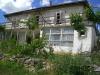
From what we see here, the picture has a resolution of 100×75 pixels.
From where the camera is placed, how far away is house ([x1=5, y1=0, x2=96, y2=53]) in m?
29.4

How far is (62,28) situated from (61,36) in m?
0.96

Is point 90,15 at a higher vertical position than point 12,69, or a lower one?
higher

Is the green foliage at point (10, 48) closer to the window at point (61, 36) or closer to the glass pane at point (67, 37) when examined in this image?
the window at point (61, 36)

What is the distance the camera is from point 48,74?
45.1 ft

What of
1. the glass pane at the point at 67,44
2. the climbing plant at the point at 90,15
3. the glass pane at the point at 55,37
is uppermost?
the climbing plant at the point at 90,15

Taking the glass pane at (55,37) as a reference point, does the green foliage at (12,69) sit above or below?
below

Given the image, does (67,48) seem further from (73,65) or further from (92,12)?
(73,65)

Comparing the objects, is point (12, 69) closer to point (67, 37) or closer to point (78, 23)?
point (78, 23)

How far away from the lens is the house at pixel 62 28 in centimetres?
2938

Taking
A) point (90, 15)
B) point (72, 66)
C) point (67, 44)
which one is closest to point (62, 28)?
point (67, 44)

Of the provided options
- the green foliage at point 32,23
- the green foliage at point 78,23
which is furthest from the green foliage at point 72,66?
the green foliage at point 32,23

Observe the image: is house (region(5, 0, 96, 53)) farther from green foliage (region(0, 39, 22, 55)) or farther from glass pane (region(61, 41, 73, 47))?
green foliage (region(0, 39, 22, 55))

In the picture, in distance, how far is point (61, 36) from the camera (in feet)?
102

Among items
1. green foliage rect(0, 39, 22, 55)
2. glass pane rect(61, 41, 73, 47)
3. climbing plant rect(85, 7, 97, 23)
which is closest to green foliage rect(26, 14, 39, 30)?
glass pane rect(61, 41, 73, 47)
